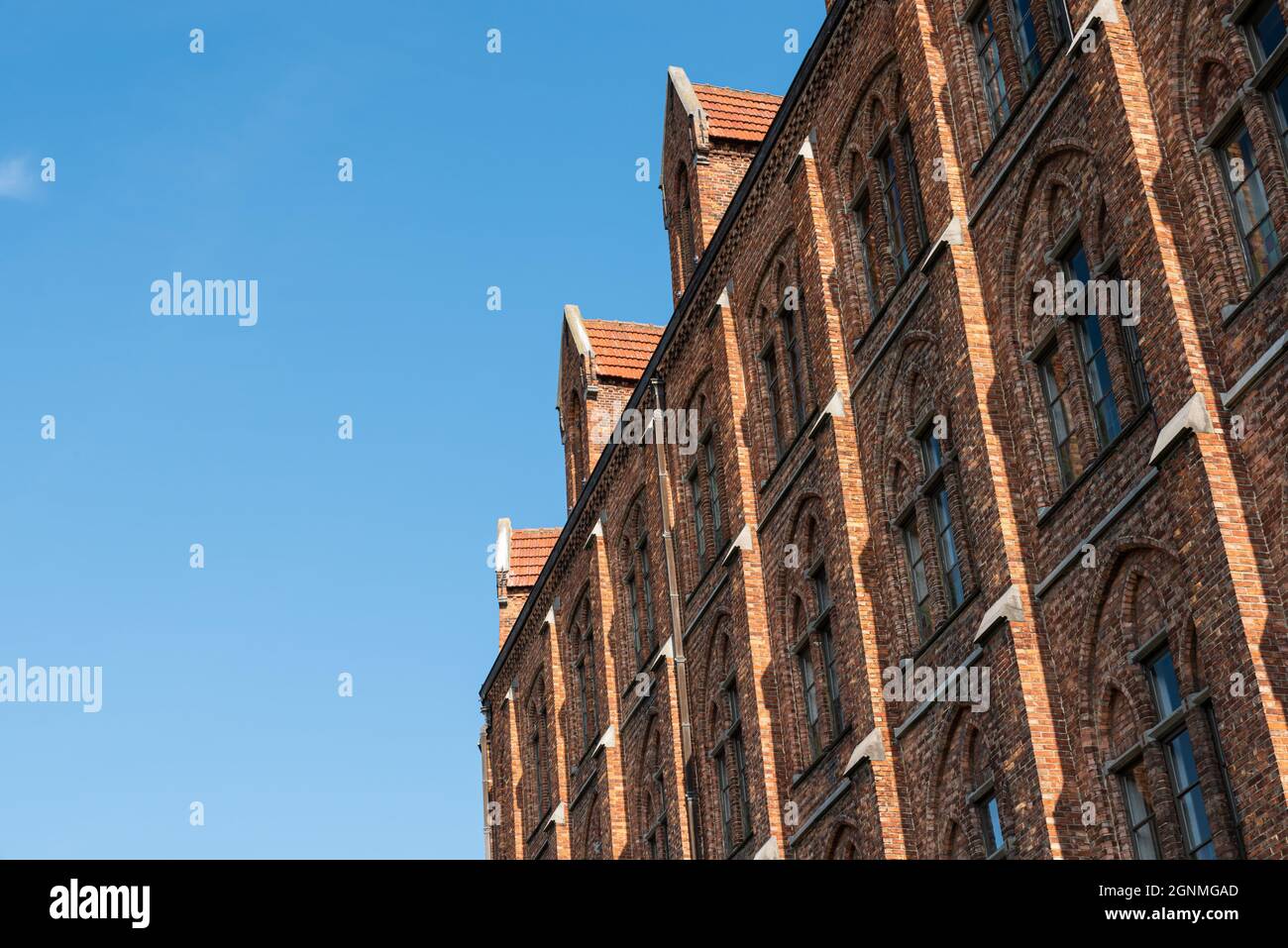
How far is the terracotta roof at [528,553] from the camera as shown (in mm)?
46719

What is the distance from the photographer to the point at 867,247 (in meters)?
25.5

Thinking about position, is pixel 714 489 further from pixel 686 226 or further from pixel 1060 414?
pixel 1060 414

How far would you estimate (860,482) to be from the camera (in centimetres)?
2467

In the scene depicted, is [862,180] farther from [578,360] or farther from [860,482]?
[578,360]

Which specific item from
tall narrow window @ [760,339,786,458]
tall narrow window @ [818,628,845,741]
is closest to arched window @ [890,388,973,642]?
tall narrow window @ [818,628,845,741]

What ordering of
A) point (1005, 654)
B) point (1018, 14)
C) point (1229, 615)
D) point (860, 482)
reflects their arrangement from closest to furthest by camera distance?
1. point (1229, 615)
2. point (1005, 654)
3. point (1018, 14)
4. point (860, 482)

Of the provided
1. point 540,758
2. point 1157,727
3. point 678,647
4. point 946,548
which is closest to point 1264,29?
point 1157,727

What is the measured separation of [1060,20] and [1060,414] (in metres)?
4.44

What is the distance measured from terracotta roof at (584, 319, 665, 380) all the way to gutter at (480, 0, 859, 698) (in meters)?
2.74
